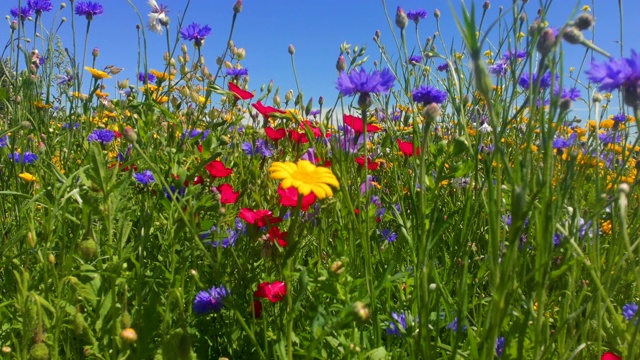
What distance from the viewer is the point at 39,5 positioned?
2406mm

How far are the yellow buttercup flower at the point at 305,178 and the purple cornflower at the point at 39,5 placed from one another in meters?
2.10

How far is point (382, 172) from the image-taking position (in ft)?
7.27

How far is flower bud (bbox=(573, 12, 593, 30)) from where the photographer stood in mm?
735

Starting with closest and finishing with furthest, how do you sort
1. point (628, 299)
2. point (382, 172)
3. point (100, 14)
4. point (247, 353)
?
point (247, 353) → point (628, 299) → point (382, 172) → point (100, 14)

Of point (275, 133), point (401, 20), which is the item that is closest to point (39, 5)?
point (275, 133)

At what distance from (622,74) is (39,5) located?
250 cm

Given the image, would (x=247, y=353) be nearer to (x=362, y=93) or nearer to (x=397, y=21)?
(x=362, y=93)

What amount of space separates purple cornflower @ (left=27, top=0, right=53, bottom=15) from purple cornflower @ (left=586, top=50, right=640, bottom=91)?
2469 mm

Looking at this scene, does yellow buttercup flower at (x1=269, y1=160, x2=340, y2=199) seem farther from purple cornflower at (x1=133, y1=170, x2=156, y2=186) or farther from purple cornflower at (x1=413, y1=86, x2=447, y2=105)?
purple cornflower at (x1=133, y1=170, x2=156, y2=186)

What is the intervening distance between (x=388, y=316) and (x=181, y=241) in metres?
0.57

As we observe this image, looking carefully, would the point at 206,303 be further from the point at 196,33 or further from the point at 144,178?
the point at 196,33

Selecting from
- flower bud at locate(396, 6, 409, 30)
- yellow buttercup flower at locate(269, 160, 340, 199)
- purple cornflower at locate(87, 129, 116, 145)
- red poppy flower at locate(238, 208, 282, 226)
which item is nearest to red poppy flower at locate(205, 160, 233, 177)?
red poppy flower at locate(238, 208, 282, 226)

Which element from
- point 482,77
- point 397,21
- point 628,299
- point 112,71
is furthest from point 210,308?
point 112,71

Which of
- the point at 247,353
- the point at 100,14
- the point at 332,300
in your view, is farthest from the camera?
the point at 100,14
